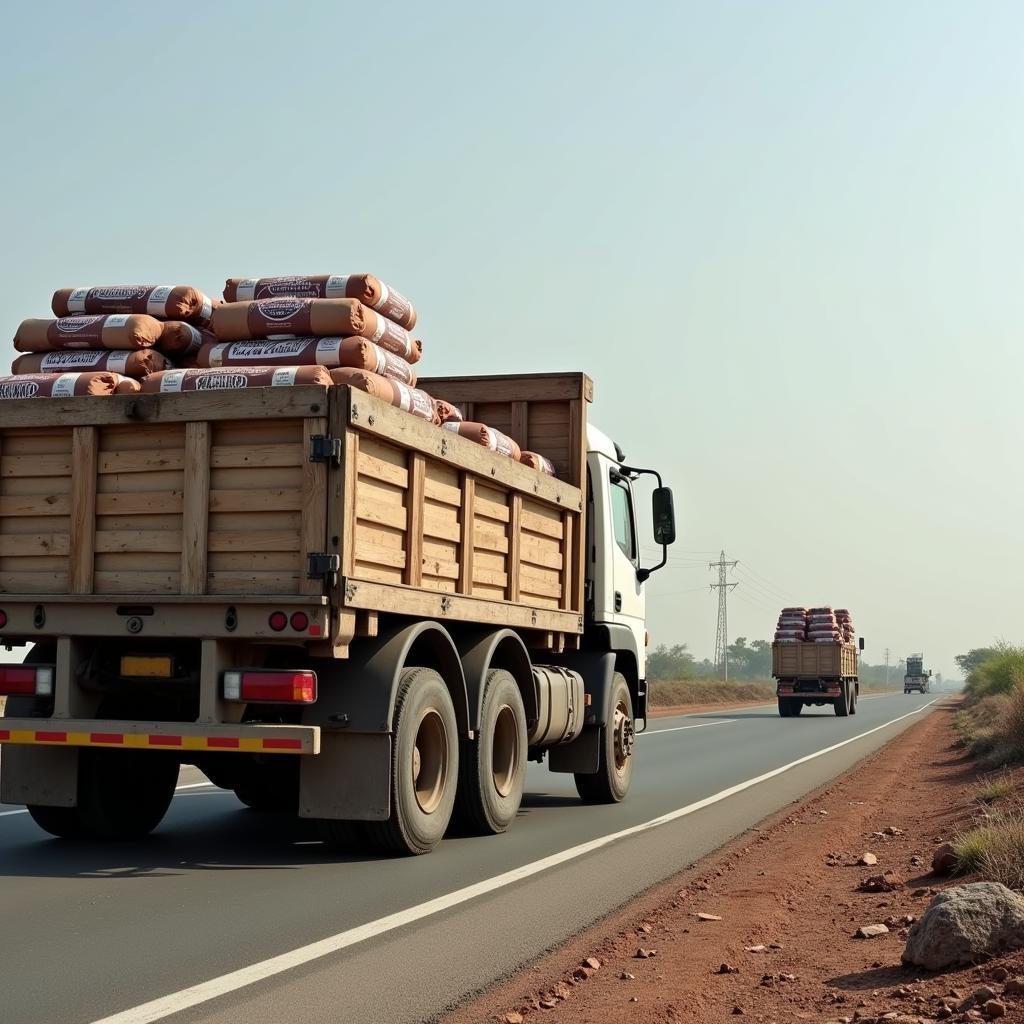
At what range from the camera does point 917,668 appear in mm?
120000

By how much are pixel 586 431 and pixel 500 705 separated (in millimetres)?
3161

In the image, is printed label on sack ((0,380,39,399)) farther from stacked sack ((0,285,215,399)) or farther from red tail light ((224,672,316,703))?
red tail light ((224,672,316,703))

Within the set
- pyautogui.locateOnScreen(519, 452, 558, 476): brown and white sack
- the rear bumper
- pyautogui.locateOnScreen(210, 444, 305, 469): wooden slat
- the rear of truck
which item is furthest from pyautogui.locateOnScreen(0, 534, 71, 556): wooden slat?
the rear of truck

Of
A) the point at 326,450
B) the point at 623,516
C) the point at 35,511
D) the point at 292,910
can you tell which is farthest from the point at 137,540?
the point at 623,516

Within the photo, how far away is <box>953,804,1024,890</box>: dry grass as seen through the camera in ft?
23.6

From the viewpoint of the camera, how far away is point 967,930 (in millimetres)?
5543

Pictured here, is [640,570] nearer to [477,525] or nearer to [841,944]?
[477,525]

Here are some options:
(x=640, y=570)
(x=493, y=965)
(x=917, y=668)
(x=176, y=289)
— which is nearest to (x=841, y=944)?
(x=493, y=965)

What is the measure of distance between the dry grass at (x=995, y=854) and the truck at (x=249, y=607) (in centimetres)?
327

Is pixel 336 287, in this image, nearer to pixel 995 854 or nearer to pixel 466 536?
pixel 466 536

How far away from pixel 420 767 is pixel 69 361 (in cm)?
353

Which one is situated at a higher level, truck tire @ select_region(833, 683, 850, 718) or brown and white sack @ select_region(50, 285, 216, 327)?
brown and white sack @ select_region(50, 285, 216, 327)

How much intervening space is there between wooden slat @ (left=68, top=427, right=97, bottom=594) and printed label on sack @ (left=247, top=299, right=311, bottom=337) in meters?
1.32

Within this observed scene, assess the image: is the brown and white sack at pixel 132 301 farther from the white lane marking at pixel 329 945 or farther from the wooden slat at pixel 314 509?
the white lane marking at pixel 329 945
